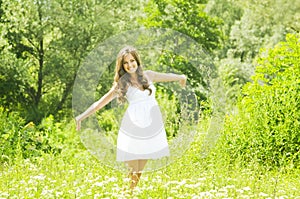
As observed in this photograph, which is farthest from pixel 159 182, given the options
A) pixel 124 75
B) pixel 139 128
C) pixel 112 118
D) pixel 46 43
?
pixel 46 43

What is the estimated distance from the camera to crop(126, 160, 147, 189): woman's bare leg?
4840 millimetres

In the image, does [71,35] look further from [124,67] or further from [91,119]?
[124,67]

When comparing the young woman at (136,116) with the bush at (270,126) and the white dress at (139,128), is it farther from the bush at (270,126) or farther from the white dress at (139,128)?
the bush at (270,126)

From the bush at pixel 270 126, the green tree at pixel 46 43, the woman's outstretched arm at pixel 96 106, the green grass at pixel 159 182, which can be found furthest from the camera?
the green tree at pixel 46 43

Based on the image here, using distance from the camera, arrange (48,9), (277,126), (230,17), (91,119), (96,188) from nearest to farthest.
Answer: (96,188) → (91,119) → (277,126) → (48,9) → (230,17)

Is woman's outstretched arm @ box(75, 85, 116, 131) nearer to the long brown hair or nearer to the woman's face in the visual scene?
the long brown hair

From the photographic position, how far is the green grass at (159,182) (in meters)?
4.43

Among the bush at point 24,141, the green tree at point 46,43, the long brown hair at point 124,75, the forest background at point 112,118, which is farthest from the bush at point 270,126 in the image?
the green tree at point 46,43

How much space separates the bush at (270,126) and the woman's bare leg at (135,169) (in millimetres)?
1625

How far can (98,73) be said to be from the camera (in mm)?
5688

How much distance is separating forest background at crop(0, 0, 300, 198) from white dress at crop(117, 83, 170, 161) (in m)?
0.25

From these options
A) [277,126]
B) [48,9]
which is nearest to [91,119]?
[277,126]

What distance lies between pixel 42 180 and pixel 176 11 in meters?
7.03

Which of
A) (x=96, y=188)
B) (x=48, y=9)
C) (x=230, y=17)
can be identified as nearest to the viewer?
(x=96, y=188)
